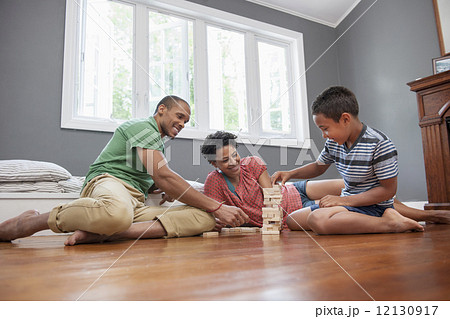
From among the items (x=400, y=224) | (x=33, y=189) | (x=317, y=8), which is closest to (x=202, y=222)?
(x=400, y=224)

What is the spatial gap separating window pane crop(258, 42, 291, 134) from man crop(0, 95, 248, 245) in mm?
2082

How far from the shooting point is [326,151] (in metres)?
1.63

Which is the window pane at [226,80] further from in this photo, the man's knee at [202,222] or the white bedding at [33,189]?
the man's knee at [202,222]

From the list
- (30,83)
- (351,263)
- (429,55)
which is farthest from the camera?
(429,55)

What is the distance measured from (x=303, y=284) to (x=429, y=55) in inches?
130

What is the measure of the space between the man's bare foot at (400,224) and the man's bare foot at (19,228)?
1.44 meters

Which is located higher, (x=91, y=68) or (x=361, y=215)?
(x=91, y=68)

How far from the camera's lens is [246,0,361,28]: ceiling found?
3.66 metres

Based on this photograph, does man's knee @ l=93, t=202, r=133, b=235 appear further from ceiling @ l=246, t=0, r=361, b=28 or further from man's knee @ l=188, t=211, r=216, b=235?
ceiling @ l=246, t=0, r=361, b=28

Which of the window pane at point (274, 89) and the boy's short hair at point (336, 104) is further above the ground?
the window pane at point (274, 89)

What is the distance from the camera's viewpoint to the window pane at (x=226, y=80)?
10.8 feet

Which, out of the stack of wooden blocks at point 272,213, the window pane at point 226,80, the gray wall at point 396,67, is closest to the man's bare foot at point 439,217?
the stack of wooden blocks at point 272,213
